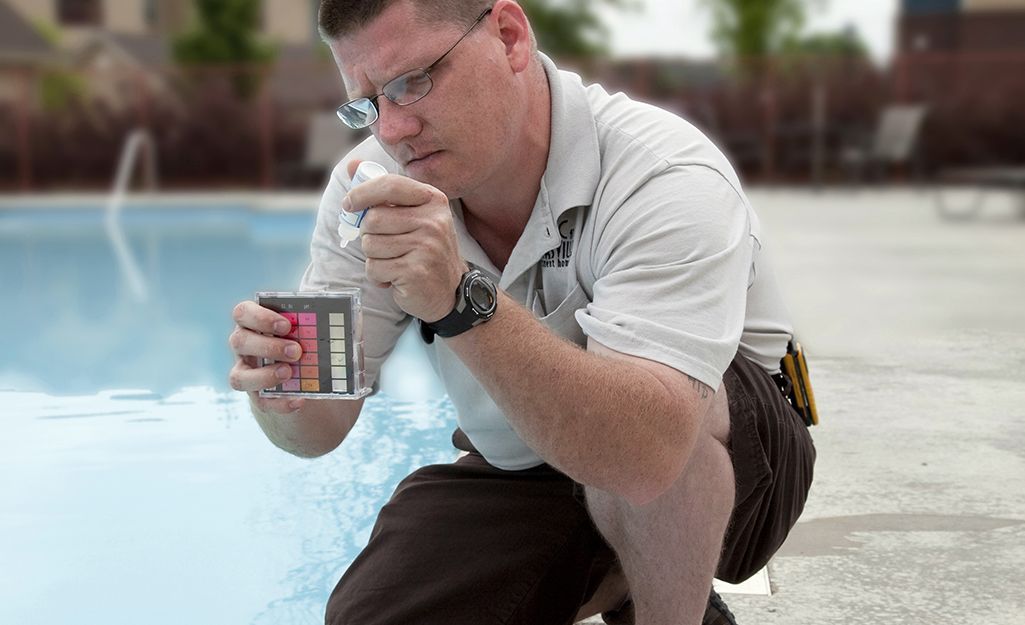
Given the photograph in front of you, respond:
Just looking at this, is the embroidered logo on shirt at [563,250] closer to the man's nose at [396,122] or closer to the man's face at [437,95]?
the man's face at [437,95]

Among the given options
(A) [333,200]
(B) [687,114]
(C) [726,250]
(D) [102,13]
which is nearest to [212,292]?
(A) [333,200]

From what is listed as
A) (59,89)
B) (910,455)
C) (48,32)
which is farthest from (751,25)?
(910,455)

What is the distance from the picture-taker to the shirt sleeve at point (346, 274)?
1983mm

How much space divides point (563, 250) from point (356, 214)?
0.43m

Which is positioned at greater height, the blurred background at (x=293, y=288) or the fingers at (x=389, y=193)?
the fingers at (x=389, y=193)

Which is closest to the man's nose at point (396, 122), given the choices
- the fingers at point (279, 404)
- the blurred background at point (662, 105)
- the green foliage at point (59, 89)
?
the fingers at point (279, 404)

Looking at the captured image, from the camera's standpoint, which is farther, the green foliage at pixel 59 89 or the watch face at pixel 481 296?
the green foliage at pixel 59 89

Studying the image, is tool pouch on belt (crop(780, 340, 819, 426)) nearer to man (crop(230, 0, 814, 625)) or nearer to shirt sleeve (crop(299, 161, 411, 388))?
man (crop(230, 0, 814, 625))

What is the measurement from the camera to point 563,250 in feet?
6.18

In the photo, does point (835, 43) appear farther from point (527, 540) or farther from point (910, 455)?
point (527, 540)

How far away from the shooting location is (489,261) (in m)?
1.95

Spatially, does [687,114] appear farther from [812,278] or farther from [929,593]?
[929,593]

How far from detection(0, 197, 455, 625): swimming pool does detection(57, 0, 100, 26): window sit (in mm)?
33182

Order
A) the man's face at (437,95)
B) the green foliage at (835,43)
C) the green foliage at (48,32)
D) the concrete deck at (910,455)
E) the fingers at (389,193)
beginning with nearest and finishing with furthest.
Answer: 1. the fingers at (389,193)
2. the man's face at (437,95)
3. the concrete deck at (910,455)
4. the green foliage at (48,32)
5. the green foliage at (835,43)
